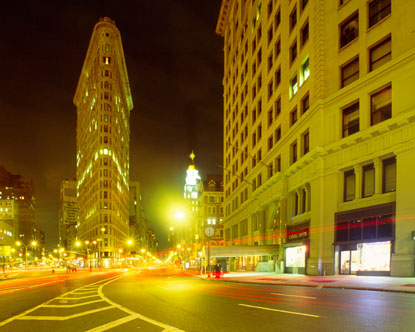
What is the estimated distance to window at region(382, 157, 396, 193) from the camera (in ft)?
80.9

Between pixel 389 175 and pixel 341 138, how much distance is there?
5.04 m

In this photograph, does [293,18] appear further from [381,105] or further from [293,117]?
[381,105]

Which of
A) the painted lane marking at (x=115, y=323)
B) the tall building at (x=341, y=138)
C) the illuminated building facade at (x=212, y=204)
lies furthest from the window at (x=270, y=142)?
the illuminated building facade at (x=212, y=204)

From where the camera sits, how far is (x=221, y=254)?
42.2m

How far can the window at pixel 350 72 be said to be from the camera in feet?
93.8

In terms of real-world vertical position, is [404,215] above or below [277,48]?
below

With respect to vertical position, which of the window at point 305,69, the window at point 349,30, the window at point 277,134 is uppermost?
the window at point 349,30

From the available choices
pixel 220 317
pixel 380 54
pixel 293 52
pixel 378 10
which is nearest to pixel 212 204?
pixel 293 52

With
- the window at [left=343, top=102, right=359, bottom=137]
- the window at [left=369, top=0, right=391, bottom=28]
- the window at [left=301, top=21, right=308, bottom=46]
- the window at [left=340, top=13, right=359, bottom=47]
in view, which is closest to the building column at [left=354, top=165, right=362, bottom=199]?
the window at [left=343, top=102, right=359, bottom=137]

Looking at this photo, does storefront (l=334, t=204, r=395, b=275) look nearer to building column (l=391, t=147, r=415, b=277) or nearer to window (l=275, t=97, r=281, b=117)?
building column (l=391, t=147, r=415, b=277)

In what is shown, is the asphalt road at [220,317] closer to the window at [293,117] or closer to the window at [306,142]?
the window at [306,142]

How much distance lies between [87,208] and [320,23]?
429ft

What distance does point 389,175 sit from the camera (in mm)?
25000

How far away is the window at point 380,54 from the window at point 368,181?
269 inches
